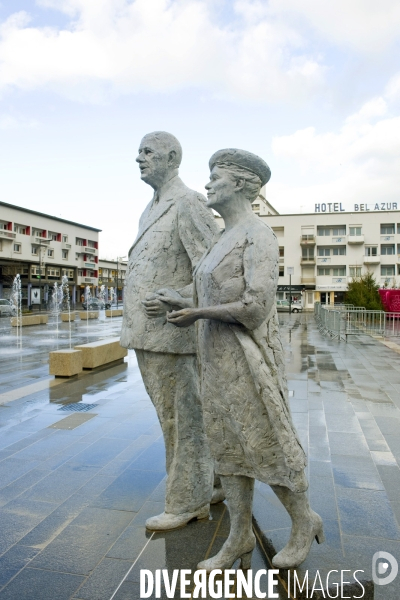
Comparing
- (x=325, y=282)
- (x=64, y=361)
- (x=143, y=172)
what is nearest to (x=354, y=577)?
(x=143, y=172)

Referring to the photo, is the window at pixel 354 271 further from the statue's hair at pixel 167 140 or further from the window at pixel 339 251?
the statue's hair at pixel 167 140

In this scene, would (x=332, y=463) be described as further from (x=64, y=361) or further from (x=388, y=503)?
(x=64, y=361)

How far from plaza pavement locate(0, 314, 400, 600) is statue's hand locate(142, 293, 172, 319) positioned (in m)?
1.32

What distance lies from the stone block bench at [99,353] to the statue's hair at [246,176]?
7.53 metres

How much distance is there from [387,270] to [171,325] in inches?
2218

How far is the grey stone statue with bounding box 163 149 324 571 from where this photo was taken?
2150mm

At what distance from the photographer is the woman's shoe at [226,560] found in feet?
7.92

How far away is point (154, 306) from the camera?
257 cm

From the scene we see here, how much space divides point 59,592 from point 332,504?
189 centimetres

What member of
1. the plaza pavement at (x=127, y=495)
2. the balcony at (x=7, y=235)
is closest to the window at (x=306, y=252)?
the balcony at (x=7, y=235)

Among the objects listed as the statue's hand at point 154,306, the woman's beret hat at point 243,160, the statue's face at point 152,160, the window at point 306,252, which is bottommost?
the statue's hand at point 154,306

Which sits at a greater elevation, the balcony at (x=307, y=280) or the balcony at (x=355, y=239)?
the balcony at (x=355, y=239)

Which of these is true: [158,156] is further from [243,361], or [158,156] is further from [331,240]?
[331,240]

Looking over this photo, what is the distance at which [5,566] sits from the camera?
8.34 feet
